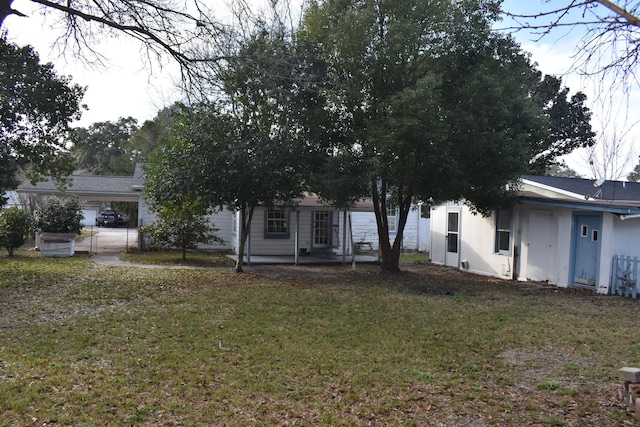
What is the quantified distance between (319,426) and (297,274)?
10.2 meters

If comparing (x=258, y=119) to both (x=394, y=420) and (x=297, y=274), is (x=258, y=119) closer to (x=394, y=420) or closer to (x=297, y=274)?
(x=297, y=274)

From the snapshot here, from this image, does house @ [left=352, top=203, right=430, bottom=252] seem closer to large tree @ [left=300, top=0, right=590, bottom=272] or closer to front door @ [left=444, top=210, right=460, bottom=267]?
front door @ [left=444, top=210, right=460, bottom=267]

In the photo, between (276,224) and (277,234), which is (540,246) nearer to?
(277,234)

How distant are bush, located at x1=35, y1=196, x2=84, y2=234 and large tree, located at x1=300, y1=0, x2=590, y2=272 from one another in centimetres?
1070

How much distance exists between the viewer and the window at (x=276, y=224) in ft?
64.0

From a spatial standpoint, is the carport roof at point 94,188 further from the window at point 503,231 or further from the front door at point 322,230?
the window at point 503,231

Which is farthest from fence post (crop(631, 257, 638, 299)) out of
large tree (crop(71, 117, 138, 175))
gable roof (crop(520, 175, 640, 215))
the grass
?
large tree (crop(71, 117, 138, 175))

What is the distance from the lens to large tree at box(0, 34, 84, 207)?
417 inches

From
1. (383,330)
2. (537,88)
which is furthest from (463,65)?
(537,88)

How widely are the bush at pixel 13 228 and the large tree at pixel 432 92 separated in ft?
36.6

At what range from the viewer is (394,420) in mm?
4371

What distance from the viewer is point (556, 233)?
1321cm

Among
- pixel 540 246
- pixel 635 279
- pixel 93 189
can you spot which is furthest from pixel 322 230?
pixel 635 279

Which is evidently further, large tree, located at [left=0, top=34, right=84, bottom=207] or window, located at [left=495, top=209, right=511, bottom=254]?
window, located at [left=495, top=209, right=511, bottom=254]
